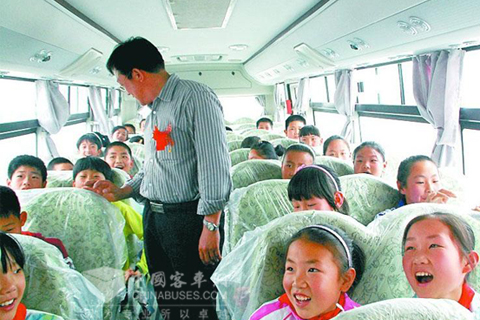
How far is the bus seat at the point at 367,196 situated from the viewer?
2.87 m

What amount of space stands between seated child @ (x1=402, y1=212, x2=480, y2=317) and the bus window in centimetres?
460

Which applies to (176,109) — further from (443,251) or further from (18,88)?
(18,88)

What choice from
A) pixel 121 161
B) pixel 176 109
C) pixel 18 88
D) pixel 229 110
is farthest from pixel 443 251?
pixel 229 110

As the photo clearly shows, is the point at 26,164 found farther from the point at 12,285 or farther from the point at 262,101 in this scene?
the point at 262,101

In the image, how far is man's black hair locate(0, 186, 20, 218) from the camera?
7.37 feet

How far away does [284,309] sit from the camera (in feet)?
5.59

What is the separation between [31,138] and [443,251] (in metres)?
5.79

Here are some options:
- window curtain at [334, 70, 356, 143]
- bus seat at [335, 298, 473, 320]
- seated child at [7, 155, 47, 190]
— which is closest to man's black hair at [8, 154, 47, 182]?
seated child at [7, 155, 47, 190]

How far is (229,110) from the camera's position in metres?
14.5

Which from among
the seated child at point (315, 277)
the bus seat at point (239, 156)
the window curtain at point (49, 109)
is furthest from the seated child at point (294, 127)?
the seated child at point (315, 277)

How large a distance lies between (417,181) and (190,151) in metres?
1.53

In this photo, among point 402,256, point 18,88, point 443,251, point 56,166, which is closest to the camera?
point 443,251

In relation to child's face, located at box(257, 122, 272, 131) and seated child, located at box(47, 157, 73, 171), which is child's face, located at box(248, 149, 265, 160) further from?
child's face, located at box(257, 122, 272, 131)

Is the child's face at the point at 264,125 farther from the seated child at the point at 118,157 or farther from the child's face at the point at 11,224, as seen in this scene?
the child's face at the point at 11,224
